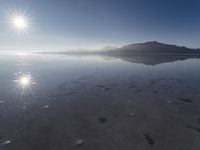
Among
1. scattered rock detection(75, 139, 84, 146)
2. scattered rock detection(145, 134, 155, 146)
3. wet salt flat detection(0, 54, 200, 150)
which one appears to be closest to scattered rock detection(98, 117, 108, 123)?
wet salt flat detection(0, 54, 200, 150)

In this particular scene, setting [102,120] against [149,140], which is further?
[102,120]

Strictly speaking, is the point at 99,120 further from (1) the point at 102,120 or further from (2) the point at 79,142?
(2) the point at 79,142

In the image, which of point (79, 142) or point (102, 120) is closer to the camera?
point (79, 142)

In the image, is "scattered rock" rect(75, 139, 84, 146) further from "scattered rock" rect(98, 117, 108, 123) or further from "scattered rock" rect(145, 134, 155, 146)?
"scattered rock" rect(145, 134, 155, 146)

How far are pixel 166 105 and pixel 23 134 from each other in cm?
886

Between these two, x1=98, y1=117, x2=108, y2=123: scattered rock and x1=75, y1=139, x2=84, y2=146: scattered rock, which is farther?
x1=98, y1=117, x2=108, y2=123: scattered rock

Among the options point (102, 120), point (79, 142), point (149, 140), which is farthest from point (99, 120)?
point (149, 140)

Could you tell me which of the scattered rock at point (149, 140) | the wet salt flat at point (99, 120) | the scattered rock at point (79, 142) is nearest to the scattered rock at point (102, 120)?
the wet salt flat at point (99, 120)

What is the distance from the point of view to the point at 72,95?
12.3m

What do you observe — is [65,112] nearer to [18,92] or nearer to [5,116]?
[5,116]

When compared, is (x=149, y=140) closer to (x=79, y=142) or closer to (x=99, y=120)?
(x=99, y=120)

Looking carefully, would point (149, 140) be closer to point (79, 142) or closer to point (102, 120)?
point (102, 120)

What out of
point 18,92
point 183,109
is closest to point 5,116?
point 18,92

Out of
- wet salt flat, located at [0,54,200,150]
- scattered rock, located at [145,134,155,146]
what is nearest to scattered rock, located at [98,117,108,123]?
wet salt flat, located at [0,54,200,150]
